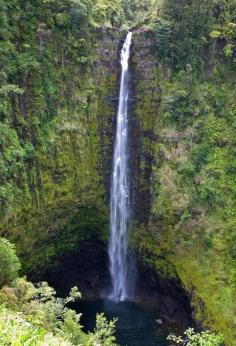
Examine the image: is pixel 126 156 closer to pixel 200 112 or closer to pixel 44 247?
pixel 200 112

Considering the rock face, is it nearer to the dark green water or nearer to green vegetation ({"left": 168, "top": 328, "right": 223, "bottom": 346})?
the dark green water

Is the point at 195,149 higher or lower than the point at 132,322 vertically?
higher

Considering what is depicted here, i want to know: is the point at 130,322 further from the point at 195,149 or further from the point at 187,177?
the point at 195,149

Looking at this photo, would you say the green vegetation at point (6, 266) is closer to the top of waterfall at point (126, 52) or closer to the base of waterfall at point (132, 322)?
the base of waterfall at point (132, 322)

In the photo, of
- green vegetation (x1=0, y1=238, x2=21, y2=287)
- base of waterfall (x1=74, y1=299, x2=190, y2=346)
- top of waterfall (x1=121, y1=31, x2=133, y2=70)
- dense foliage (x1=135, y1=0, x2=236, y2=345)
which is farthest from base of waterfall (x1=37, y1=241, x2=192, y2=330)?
top of waterfall (x1=121, y1=31, x2=133, y2=70)

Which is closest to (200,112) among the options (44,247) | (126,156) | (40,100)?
(126,156)

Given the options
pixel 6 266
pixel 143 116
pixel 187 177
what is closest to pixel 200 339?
pixel 6 266

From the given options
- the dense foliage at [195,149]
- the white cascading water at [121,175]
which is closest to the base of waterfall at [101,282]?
the white cascading water at [121,175]

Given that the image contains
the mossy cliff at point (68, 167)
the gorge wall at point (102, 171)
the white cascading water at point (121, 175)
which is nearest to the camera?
the gorge wall at point (102, 171)
